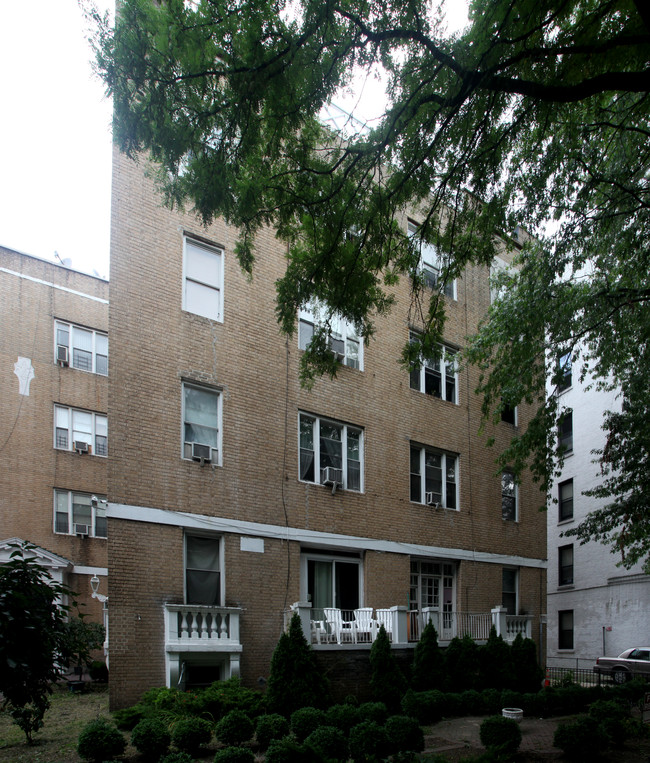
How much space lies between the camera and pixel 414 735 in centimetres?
1212

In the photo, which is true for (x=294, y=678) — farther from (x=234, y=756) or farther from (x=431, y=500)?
(x=431, y=500)

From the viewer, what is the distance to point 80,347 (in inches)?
1174

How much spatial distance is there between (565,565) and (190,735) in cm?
3105

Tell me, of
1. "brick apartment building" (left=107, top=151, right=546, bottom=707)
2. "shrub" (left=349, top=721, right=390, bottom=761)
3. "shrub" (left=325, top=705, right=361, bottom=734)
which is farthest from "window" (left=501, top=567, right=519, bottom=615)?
"shrub" (left=349, top=721, right=390, bottom=761)

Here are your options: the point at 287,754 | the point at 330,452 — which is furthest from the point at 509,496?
the point at 287,754

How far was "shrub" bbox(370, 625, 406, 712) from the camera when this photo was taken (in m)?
17.2

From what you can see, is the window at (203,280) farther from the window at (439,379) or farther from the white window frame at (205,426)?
the window at (439,379)

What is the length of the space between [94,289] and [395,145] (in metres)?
22.5

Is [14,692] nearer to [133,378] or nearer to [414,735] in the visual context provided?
[414,735]

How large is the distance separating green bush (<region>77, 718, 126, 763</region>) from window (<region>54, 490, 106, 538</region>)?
17.1 m

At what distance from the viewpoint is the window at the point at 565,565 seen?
126 feet

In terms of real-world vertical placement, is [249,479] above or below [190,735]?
above

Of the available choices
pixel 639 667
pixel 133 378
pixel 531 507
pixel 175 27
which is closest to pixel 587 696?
pixel 531 507

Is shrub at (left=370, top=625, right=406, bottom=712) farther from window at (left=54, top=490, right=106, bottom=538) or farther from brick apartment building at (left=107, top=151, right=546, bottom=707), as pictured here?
Result: window at (left=54, top=490, right=106, bottom=538)
